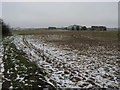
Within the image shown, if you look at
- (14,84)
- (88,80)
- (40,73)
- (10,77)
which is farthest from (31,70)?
(88,80)

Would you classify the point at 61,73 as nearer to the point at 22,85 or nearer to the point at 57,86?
the point at 57,86

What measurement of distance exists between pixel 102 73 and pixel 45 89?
311 cm

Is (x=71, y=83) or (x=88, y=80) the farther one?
(x=88, y=80)

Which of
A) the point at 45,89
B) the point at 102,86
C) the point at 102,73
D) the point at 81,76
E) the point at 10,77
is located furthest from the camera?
the point at 102,73

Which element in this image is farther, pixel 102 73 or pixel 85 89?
pixel 102 73

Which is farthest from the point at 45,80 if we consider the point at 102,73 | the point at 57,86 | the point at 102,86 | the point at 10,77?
the point at 102,73

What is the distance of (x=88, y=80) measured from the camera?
4.73 m

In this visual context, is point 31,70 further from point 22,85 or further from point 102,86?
point 102,86

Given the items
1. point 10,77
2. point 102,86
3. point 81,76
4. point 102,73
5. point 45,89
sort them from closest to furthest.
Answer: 1. point 45,89
2. point 102,86
3. point 10,77
4. point 81,76
5. point 102,73

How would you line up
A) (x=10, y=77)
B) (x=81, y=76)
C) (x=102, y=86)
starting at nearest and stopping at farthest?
(x=102, y=86)
(x=10, y=77)
(x=81, y=76)

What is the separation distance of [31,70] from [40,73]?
0.53m

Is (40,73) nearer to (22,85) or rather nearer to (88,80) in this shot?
(22,85)

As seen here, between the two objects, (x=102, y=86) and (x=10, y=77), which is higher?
(x=10, y=77)

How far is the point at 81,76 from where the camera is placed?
203 inches
